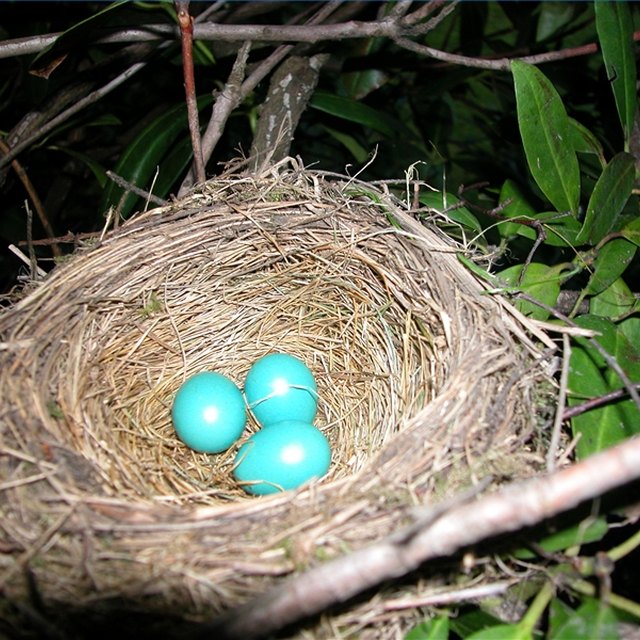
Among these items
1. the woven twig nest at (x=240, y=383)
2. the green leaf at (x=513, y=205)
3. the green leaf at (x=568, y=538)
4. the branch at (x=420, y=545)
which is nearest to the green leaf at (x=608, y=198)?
the green leaf at (x=513, y=205)

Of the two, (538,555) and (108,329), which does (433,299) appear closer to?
(538,555)

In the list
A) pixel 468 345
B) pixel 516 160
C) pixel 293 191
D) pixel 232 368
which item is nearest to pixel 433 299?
pixel 468 345

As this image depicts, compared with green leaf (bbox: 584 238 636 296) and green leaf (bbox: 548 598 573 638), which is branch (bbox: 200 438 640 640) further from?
green leaf (bbox: 584 238 636 296)

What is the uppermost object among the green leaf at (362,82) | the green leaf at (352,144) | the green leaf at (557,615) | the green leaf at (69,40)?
the green leaf at (69,40)

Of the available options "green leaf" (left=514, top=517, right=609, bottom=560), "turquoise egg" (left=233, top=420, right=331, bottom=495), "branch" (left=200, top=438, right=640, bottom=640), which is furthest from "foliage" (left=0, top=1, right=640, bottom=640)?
"turquoise egg" (left=233, top=420, right=331, bottom=495)

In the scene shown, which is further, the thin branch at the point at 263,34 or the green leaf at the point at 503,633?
the thin branch at the point at 263,34

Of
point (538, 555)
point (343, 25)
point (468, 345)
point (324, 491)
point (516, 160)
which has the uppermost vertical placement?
point (343, 25)

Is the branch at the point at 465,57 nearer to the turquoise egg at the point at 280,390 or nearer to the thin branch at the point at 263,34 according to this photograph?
the thin branch at the point at 263,34

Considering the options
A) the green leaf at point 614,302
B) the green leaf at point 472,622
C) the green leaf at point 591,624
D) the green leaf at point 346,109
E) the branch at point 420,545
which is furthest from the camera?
the green leaf at point 346,109
